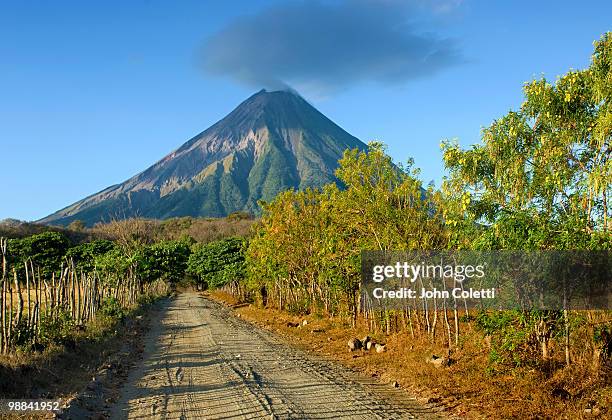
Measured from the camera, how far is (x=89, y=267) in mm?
53031

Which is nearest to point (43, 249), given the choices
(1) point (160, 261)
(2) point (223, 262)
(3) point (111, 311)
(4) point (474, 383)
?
(1) point (160, 261)

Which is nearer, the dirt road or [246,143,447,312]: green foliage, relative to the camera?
the dirt road

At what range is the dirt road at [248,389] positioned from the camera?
8.85 meters

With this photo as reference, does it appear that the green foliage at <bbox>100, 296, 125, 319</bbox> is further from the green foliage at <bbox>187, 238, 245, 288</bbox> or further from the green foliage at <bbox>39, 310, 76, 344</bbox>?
the green foliage at <bbox>187, 238, 245, 288</bbox>

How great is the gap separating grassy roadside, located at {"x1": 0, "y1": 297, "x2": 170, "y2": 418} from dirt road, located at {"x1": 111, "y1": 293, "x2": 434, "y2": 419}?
0.95 metres

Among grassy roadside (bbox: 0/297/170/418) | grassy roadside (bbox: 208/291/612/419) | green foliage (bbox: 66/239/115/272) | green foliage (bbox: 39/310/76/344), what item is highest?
green foliage (bbox: 66/239/115/272)

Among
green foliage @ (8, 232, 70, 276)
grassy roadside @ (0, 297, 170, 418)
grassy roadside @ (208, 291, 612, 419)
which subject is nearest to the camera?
grassy roadside @ (208, 291, 612, 419)

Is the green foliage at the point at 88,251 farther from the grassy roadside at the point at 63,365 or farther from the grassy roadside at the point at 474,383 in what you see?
the grassy roadside at the point at 474,383

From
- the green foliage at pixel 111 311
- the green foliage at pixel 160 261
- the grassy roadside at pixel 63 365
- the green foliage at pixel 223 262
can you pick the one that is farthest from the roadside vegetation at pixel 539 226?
the green foliage at pixel 160 261

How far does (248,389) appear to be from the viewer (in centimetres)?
1052

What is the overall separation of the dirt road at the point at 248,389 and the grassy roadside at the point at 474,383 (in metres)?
0.63

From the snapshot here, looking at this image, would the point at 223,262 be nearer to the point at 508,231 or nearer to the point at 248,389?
the point at 248,389

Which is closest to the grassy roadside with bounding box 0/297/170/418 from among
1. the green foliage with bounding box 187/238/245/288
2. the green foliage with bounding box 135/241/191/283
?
the green foliage with bounding box 187/238/245/288

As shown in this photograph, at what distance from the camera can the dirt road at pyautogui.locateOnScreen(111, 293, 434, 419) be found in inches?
348
